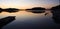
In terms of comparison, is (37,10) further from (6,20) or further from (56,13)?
(6,20)

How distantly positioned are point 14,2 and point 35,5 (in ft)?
1.08

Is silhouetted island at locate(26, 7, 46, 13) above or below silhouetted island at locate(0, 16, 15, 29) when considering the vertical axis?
above

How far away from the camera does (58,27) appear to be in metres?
2.29

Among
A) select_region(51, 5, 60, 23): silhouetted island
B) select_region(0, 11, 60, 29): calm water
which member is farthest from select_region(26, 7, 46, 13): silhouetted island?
select_region(51, 5, 60, 23): silhouetted island

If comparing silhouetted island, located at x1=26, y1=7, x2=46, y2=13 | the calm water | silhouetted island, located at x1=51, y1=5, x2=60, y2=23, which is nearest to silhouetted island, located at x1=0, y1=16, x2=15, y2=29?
the calm water

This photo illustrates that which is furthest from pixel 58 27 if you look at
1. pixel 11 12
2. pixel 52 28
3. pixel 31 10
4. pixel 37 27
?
pixel 11 12

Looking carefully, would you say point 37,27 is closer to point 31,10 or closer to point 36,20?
point 36,20

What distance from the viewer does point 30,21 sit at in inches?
96.0

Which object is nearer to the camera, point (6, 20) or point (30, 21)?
point (30, 21)

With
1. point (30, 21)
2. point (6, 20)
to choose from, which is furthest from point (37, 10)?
→ point (6, 20)

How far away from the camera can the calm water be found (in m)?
2.36

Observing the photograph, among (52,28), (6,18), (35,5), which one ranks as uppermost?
(35,5)

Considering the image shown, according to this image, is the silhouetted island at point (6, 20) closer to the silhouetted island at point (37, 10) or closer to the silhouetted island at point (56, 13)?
the silhouetted island at point (37, 10)

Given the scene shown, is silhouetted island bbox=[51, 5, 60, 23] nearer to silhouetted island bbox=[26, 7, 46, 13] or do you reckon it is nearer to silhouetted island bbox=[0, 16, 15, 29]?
silhouetted island bbox=[26, 7, 46, 13]
